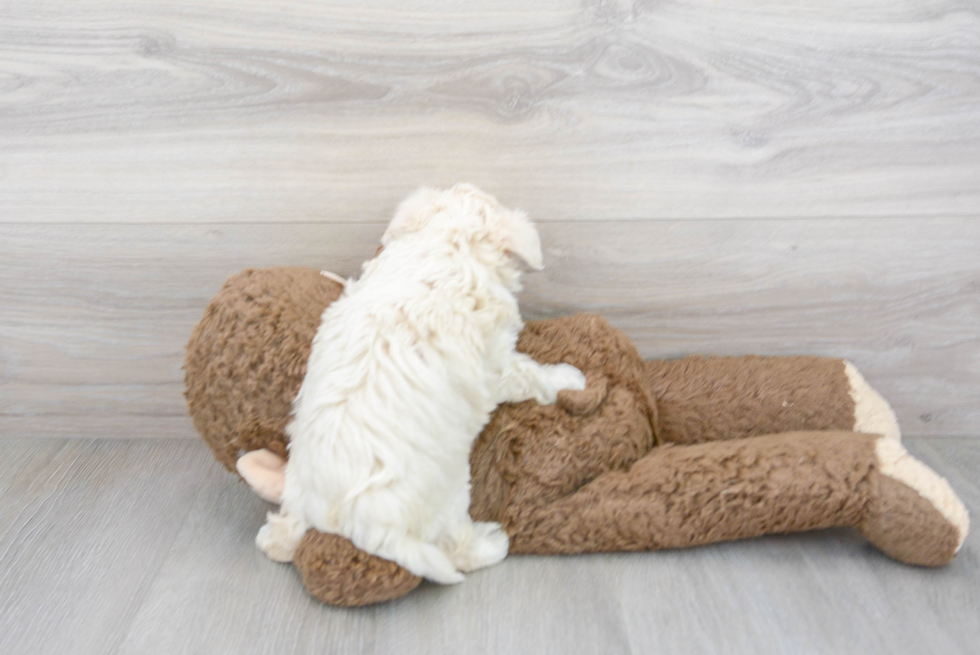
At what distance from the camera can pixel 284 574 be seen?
0.80m

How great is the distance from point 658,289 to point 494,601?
1.51 ft

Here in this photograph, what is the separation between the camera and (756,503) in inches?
30.6

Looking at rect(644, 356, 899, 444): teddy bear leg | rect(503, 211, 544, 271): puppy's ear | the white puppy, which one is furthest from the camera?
rect(644, 356, 899, 444): teddy bear leg

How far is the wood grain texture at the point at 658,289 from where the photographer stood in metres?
0.94

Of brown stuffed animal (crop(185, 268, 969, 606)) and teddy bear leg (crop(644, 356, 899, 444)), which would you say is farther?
Result: teddy bear leg (crop(644, 356, 899, 444))

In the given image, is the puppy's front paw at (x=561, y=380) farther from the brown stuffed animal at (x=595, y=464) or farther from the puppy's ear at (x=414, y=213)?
the puppy's ear at (x=414, y=213)

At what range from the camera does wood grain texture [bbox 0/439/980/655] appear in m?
0.70

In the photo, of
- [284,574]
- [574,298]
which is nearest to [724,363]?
[574,298]

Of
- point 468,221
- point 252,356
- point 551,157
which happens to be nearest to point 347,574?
point 252,356

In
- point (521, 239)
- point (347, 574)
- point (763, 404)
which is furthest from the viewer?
point (763, 404)

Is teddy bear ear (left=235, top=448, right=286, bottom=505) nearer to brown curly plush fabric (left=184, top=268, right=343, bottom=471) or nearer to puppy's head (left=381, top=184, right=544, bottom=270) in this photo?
brown curly plush fabric (left=184, top=268, right=343, bottom=471)

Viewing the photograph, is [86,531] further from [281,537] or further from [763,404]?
[763,404]

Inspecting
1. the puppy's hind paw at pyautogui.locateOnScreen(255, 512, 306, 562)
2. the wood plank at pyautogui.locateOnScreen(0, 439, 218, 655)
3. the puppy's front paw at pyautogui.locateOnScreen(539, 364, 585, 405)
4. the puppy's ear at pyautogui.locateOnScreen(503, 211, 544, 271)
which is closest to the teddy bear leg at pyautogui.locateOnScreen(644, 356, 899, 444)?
the puppy's front paw at pyautogui.locateOnScreen(539, 364, 585, 405)

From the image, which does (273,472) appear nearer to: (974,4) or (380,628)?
(380,628)
